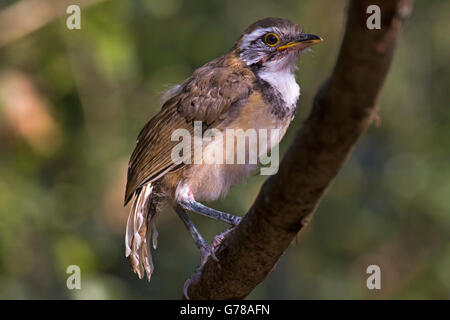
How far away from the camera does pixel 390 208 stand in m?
7.74

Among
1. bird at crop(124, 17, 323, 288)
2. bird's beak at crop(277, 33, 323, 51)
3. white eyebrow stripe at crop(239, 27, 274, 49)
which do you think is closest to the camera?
bird at crop(124, 17, 323, 288)

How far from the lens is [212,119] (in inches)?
196

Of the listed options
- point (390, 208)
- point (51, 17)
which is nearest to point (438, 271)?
point (390, 208)

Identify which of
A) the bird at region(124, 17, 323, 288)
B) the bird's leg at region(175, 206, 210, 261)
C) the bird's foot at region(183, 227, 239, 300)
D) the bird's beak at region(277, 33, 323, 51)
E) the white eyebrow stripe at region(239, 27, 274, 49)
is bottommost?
the bird's foot at region(183, 227, 239, 300)

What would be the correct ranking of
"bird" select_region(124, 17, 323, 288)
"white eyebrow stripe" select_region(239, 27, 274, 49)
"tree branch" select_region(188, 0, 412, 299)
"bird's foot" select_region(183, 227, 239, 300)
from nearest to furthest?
1. "tree branch" select_region(188, 0, 412, 299)
2. "bird's foot" select_region(183, 227, 239, 300)
3. "bird" select_region(124, 17, 323, 288)
4. "white eyebrow stripe" select_region(239, 27, 274, 49)

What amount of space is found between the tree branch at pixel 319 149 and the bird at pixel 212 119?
93 cm

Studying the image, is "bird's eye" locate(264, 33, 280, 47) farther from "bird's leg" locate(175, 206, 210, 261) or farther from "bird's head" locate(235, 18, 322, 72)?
"bird's leg" locate(175, 206, 210, 261)

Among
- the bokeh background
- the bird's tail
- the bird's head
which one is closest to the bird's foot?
the bird's tail

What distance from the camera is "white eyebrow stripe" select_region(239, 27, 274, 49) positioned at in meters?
5.31

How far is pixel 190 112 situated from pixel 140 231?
94cm

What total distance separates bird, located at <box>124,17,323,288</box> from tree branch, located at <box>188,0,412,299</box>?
0.93 m

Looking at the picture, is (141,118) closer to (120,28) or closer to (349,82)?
(120,28)

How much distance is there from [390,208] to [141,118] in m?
2.87
